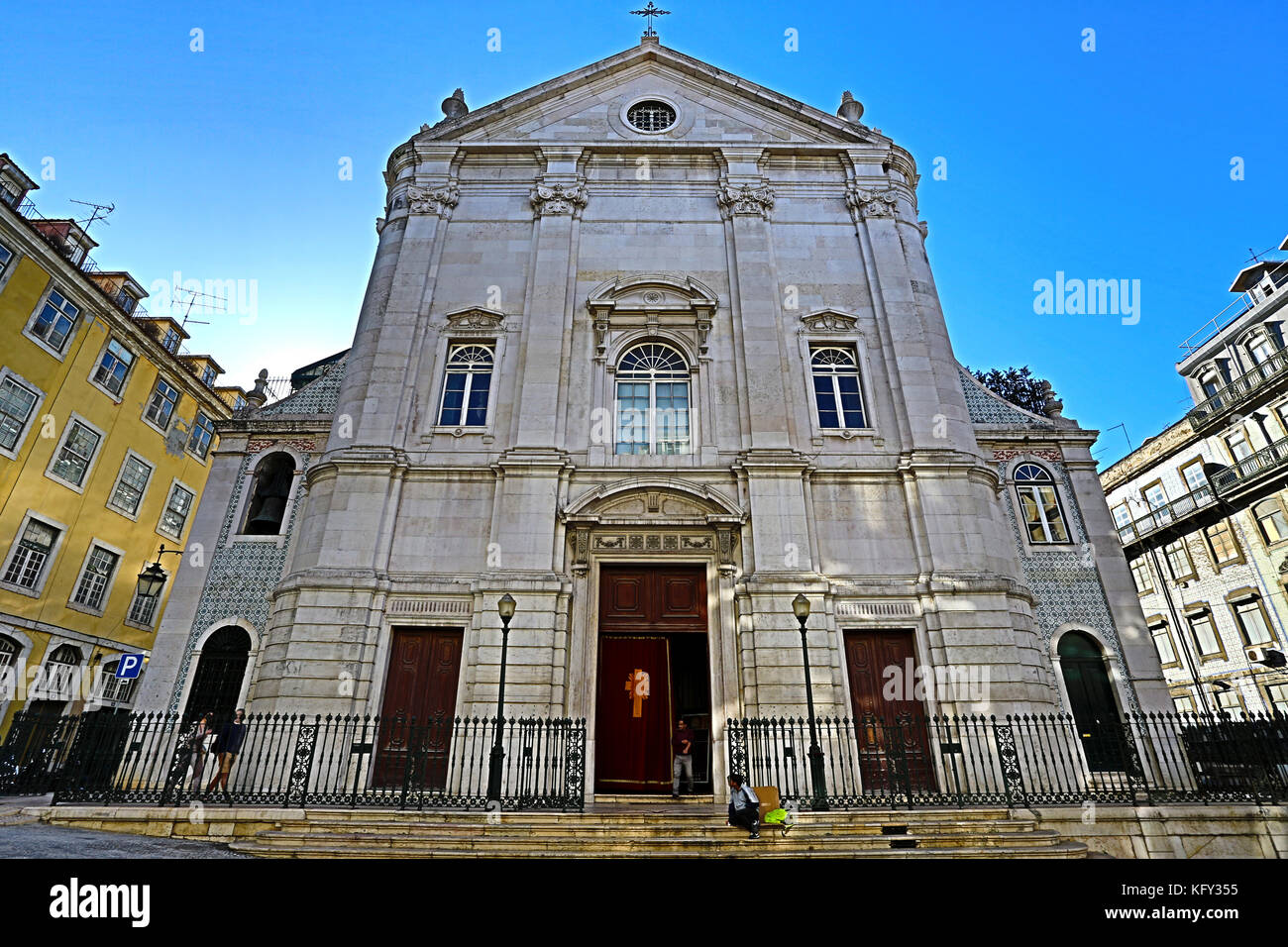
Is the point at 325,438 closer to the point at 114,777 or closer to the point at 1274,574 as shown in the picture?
the point at 114,777

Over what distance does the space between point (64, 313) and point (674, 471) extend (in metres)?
24.9

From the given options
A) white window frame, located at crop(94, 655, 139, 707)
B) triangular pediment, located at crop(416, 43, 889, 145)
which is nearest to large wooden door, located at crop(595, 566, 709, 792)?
triangular pediment, located at crop(416, 43, 889, 145)

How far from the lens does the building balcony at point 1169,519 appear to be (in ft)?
103

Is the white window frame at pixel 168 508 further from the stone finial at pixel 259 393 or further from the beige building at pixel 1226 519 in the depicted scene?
the beige building at pixel 1226 519

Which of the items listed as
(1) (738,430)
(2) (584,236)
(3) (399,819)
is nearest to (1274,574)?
(1) (738,430)

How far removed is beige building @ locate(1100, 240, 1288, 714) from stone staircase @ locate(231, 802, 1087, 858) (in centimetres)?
2383

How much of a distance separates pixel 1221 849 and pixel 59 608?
32.9m

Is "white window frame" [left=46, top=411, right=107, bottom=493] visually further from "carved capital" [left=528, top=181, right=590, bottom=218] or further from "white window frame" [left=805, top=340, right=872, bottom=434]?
"white window frame" [left=805, top=340, right=872, bottom=434]

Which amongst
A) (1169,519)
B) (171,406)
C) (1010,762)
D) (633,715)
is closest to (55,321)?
(171,406)

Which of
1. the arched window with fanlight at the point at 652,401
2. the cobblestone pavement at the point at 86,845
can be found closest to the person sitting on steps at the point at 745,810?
the cobblestone pavement at the point at 86,845

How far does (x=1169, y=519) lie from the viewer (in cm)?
3322

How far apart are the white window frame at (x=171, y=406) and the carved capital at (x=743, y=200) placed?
25.7m

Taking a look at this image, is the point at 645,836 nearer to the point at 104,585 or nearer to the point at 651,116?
the point at 651,116
